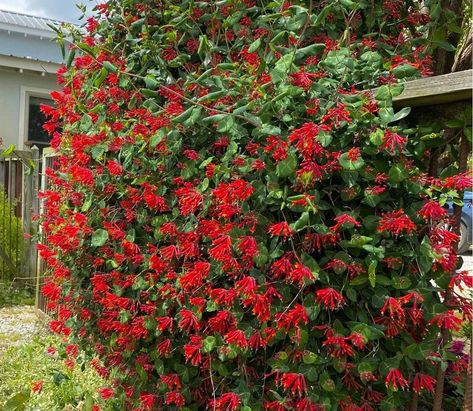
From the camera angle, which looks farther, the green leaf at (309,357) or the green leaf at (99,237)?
the green leaf at (99,237)

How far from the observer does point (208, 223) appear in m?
2.33

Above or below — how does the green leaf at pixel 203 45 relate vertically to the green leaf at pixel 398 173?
above

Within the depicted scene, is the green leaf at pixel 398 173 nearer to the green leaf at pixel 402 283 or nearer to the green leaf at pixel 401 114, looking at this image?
the green leaf at pixel 401 114

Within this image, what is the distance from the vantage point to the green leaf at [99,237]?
9.30ft

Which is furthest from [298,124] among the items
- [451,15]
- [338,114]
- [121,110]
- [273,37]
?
[121,110]

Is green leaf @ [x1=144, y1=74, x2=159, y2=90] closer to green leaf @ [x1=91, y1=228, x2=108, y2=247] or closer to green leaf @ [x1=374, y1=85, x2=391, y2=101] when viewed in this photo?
green leaf @ [x1=91, y1=228, x2=108, y2=247]

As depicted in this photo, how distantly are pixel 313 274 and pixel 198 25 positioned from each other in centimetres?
137

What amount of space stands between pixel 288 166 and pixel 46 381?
8.89 feet

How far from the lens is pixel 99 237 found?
2.86m

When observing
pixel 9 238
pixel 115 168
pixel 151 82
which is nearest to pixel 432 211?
pixel 151 82

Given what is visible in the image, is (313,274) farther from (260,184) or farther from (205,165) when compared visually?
(205,165)

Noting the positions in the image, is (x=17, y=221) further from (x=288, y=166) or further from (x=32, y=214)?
(x=288, y=166)

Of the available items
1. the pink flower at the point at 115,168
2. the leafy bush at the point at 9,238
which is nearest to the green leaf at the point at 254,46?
the pink flower at the point at 115,168

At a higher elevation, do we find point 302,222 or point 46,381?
point 302,222
